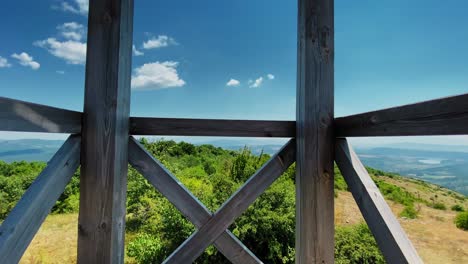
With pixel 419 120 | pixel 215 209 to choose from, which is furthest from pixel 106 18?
pixel 215 209

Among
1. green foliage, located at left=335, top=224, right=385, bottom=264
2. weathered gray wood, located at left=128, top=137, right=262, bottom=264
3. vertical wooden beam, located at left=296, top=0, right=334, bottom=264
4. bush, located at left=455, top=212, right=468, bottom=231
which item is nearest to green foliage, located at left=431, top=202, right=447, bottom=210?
bush, located at left=455, top=212, right=468, bottom=231

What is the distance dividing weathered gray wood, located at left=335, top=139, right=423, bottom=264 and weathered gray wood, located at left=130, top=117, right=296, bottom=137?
0.31 m

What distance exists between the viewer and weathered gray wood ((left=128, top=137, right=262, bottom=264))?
965 millimetres

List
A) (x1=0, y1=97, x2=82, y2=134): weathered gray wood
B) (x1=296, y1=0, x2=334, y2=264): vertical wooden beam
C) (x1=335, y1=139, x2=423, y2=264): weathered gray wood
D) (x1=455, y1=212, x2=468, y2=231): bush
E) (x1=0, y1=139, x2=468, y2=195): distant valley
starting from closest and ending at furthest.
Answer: (x1=0, y1=97, x2=82, y2=134): weathered gray wood < (x1=335, y1=139, x2=423, y2=264): weathered gray wood < (x1=0, y1=139, x2=468, y2=195): distant valley < (x1=296, y1=0, x2=334, y2=264): vertical wooden beam < (x1=455, y1=212, x2=468, y2=231): bush

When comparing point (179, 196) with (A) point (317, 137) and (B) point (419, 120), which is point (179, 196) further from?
(B) point (419, 120)

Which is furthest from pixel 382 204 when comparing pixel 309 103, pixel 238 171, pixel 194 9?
pixel 238 171

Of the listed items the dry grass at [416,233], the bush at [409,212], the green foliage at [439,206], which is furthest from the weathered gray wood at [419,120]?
the bush at [409,212]

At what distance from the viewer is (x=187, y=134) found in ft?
3.30

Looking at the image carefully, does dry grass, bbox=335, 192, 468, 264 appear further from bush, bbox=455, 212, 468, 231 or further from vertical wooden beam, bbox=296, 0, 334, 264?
vertical wooden beam, bbox=296, 0, 334, 264

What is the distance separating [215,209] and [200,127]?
2176 millimetres

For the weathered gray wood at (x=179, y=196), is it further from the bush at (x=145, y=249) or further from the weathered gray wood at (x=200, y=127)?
the bush at (x=145, y=249)

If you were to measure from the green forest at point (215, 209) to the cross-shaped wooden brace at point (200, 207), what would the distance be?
5.88 ft

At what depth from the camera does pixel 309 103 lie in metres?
0.96

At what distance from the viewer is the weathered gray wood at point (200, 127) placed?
3.26 feet
